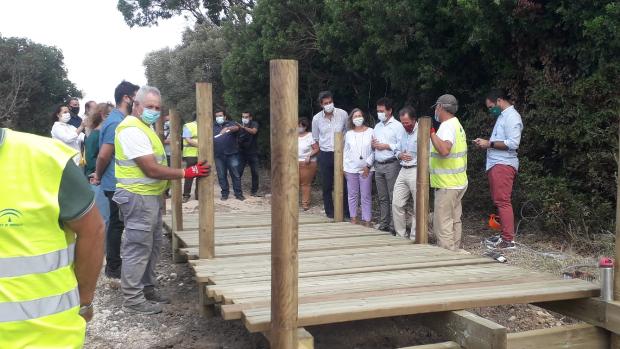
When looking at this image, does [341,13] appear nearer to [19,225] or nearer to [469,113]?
[469,113]

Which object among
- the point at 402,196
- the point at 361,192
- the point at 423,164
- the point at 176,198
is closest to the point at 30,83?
the point at 176,198

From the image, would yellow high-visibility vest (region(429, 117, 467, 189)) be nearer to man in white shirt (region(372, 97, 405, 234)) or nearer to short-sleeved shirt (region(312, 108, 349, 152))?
man in white shirt (region(372, 97, 405, 234))

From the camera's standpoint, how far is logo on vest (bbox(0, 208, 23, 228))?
1.74 metres

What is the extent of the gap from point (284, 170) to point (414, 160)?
412 centimetres

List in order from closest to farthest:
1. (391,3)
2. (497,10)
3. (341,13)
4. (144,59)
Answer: (497,10)
(391,3)
(341,13)
(144,59)

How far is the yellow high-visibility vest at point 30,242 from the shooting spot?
1.76m

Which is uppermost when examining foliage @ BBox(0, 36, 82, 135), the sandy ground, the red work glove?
foliage @ BBox(0, 36, 82, 135)

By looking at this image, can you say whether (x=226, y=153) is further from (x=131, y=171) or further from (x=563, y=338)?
(x=563, y=338)

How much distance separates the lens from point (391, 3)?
8.62 meters

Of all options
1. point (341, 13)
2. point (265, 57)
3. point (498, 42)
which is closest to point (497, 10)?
point (498, 42)

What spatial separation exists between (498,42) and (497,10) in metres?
0.58

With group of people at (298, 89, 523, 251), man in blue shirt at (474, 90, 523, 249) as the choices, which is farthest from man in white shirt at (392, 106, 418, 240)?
man in blue shirt at (474, 90, 523, 249)

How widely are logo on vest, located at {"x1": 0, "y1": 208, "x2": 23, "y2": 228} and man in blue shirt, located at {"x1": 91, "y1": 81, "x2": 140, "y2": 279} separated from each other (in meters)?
3.78

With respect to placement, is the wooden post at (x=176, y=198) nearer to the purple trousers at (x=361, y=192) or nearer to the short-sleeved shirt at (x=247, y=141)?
the purple trousers at (x=361, y=192)
